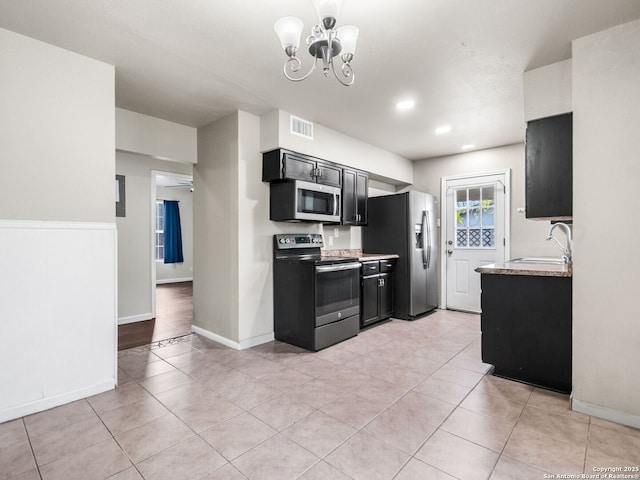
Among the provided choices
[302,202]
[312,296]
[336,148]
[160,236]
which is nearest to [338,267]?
[312,296]

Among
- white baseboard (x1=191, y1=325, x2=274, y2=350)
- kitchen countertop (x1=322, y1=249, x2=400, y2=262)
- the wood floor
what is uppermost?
kitchen countertop (x1=322, y1=249, x2=400, y2=262)

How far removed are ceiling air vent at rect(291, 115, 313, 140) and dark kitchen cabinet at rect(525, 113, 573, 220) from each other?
213cm

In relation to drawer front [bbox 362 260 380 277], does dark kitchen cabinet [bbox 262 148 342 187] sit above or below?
above

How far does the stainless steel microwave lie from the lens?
3.47m

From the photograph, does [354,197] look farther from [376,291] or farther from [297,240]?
[376,291]

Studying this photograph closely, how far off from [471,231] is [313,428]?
13.2 ft

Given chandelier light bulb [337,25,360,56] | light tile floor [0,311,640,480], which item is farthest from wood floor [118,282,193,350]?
chandelier light bulb [337,25,360,56]

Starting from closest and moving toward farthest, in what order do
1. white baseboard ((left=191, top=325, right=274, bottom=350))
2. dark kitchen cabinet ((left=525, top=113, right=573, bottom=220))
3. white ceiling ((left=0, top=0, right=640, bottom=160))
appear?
white ceiling ((left=0, top=0, right=640, bottom=160)) < dark kitchen cabinet ((left=525, top=113, right=573, bottom=220)) < white baseboard ((left=191, top=325, right=274, bottom=350))

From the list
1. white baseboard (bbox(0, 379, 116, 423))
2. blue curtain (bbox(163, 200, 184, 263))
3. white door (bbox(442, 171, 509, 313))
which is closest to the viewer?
white baseboard (bbox(0, 379, 116, 423))

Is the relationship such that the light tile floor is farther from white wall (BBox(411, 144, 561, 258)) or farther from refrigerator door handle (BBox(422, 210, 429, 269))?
white wall (BBox(411, 144, 561, 258))

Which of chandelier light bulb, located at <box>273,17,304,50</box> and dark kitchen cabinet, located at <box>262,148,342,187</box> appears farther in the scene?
dark kitchen cabinet, located at <box>262,148,342,187</box>

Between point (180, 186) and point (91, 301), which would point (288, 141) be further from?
point (180, 186)

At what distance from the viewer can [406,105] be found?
3322 millimetres

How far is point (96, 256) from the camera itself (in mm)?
2441
